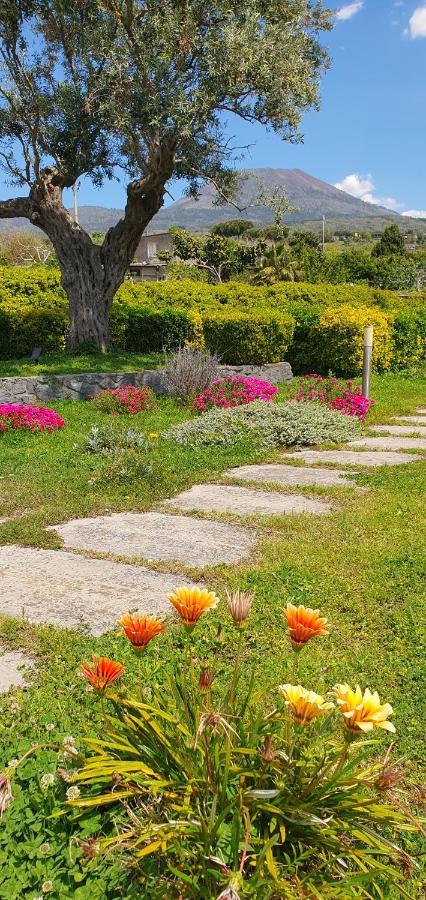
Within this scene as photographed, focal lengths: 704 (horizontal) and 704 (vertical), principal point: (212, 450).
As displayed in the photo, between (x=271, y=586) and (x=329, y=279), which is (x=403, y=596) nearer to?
(x=271, y=586)

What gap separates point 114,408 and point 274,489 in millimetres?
4082

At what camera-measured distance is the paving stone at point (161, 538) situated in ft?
13.2

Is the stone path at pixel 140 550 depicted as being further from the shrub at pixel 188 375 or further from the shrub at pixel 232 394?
the shrub at pixel 188 375

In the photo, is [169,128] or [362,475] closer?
[362,475]

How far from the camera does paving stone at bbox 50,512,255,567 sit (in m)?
4.02

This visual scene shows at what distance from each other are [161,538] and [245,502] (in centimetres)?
103

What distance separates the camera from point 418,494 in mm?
5180

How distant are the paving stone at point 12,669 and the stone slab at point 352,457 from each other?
4.09 meters

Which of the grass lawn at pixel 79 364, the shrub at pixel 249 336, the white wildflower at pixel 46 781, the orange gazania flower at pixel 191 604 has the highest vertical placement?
the orange gazania flower at pixel 191 604

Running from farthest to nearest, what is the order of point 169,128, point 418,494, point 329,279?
point 329,279 → point 169,128 → point 418,494

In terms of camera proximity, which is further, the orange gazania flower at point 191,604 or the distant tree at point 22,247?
the distant tree at point 22,247

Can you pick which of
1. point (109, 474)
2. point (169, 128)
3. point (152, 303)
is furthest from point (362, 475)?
point (152, 303)

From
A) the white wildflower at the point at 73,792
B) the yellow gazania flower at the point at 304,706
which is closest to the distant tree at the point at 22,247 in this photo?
the white wildflower at the point at 73,792

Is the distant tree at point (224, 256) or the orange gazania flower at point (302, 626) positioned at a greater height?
the distant tree at point (224, 256)
